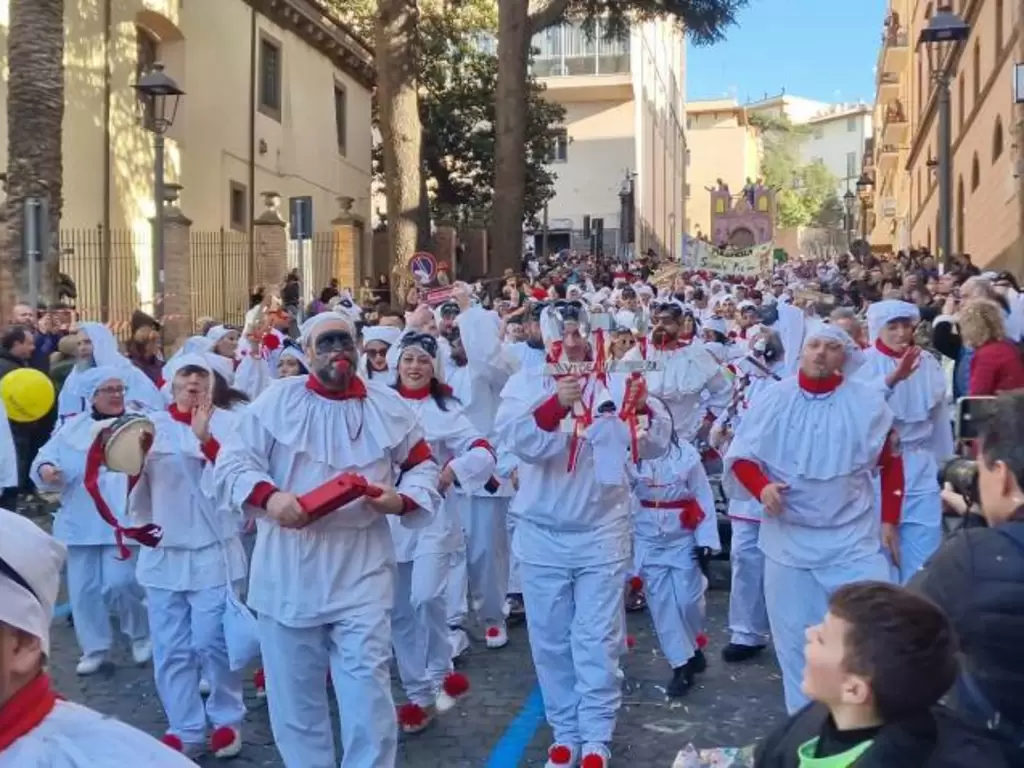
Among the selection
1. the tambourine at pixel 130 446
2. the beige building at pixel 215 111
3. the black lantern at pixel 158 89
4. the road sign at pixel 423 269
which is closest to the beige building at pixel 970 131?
the road sign at pixel 423 269

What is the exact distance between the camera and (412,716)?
686 cm

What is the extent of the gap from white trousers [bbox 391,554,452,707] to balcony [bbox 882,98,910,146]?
46730 millimetres

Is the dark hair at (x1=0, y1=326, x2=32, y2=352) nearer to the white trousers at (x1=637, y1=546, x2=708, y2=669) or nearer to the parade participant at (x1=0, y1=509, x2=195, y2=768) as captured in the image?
the white trousers at (x1=637, y1=546, x2=708, y2=669)

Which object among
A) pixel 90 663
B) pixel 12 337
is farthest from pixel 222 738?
pixel 12 337

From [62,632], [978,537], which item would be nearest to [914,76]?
[62,632]

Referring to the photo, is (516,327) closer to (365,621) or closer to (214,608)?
(214,608)

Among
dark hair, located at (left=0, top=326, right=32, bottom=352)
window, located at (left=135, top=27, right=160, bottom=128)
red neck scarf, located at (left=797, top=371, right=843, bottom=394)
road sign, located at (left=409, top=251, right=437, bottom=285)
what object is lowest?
red neck scarf, located at (left=797, top=371, right=843, bottom=394)

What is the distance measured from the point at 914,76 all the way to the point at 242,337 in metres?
39.1

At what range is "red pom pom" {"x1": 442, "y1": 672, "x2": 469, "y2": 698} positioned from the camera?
7.33 meters

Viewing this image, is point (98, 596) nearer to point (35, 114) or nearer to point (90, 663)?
point (90, 663)

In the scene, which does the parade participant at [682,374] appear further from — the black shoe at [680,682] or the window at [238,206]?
the window at [238,206]

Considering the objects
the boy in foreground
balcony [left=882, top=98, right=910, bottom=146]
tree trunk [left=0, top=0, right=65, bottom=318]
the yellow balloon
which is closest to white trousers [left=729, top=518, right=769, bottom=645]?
the yellow balloon

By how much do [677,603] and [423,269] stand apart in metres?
12.1

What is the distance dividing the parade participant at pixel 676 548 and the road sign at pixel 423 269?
1114 centimetres
